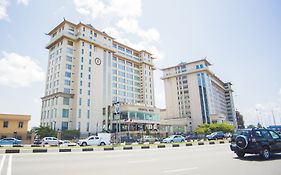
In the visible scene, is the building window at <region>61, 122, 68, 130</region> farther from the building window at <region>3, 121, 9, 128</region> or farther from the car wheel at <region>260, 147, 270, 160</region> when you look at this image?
the car wheel at <region>260, 147, 270, 160</region>

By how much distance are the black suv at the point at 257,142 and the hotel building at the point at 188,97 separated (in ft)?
233

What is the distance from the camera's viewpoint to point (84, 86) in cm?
6141

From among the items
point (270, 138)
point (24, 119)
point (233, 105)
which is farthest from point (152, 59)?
point (270, 138)

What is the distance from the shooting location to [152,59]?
9312 centimetres

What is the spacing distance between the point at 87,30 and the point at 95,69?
44.0 ft

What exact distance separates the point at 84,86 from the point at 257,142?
186ft

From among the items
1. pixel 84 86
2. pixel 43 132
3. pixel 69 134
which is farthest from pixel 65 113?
pixel 43 132

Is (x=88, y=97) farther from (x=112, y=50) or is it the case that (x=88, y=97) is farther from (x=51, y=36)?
(x=51, y=36)

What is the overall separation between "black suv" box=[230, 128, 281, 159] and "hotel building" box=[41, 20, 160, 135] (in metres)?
44.3

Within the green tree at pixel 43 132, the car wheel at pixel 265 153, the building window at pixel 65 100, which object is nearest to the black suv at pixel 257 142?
the car wheel at pixel 265 153

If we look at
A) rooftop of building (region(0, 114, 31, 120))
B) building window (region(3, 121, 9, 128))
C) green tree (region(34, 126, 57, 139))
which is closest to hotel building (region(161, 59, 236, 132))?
green tree (region(34, 126, 57, 139))

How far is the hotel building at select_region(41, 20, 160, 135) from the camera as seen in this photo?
2280 inches

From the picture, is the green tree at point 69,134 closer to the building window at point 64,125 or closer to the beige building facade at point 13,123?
the building window at point 64,125

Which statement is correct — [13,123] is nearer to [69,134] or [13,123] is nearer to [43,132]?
[43,132]
